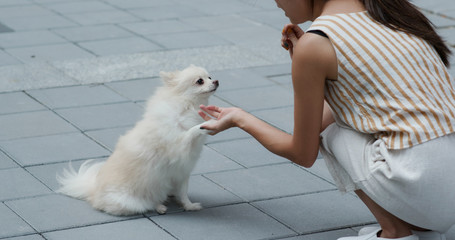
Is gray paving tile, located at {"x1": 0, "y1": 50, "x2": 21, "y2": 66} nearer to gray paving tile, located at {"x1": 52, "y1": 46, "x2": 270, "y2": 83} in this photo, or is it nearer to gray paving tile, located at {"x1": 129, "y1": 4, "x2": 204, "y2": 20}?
gray paving tile, located at {"x1": 52, "y1": 46, "x2": 270, "y2": 83}

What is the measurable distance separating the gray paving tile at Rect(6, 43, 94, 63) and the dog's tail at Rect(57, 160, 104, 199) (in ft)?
8.09

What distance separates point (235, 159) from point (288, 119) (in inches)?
33.0

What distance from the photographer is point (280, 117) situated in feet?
17.2

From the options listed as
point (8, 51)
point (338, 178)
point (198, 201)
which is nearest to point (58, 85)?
point (8, 51)

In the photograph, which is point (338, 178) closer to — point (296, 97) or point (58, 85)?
point (296, 97)

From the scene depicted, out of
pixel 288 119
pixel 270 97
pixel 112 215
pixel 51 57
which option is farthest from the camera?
pixel 51 57

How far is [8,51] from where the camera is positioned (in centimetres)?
641

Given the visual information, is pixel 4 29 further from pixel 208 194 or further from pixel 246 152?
pixel 208 194

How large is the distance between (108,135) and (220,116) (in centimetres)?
160

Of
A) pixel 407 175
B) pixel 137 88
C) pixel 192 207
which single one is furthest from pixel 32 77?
pixel 407 175

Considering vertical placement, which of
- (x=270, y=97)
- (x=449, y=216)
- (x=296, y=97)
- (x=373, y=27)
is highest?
(x=373, y=27)

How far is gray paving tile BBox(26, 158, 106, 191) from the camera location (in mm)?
4047

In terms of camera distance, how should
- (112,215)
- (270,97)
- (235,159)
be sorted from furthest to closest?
(270,97) < (235,159) < (112,215)

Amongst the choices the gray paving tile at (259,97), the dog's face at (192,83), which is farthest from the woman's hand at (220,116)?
the gray paving tile at (259,97)
